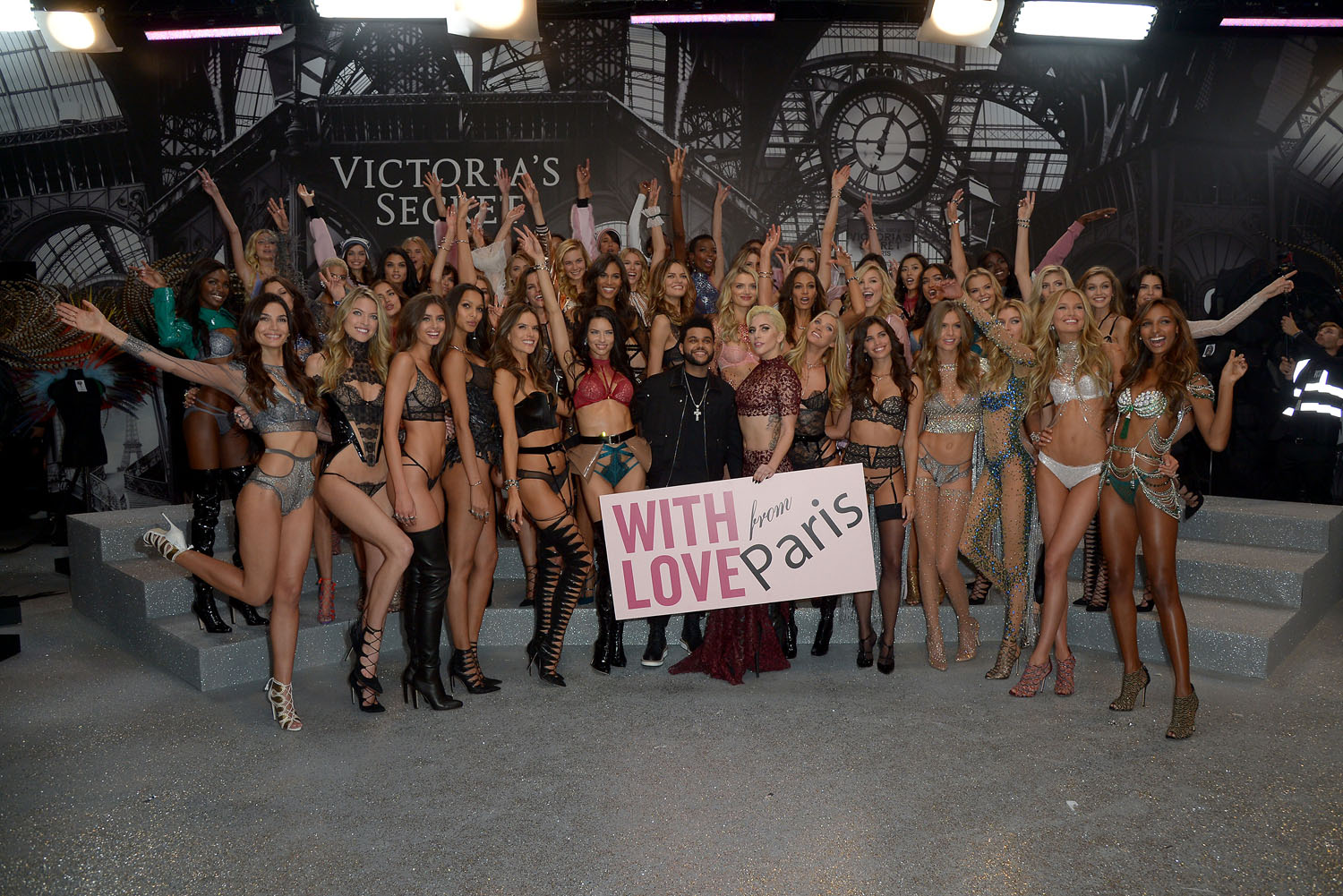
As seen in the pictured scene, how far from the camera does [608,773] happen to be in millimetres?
3654

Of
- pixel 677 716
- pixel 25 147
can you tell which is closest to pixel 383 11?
pixel 25 147

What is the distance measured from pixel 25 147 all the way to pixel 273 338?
5.99m

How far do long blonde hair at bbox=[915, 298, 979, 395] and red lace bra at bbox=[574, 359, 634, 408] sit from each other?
1.50 metres

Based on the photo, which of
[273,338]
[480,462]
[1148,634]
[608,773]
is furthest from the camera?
[1148,634]

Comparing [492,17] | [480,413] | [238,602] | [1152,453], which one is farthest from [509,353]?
[492,17]

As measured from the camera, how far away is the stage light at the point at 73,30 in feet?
23.5

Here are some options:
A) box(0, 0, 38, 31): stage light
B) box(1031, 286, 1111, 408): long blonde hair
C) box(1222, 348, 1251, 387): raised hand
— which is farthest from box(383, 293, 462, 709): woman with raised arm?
box(0, 0, 38, 31): stage light

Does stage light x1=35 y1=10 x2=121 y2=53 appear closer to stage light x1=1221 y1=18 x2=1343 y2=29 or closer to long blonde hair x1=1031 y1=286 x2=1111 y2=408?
long blonde hair x1=1031 y1=286 x2=1111 y2=408

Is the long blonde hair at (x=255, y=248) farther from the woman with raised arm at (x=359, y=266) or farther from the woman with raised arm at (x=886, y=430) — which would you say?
the woman with raised arm at (x=886, y=430)

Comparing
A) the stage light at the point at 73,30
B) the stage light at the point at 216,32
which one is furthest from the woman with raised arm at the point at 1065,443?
the stage light at the point at 73,30

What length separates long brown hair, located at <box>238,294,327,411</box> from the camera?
4035mm

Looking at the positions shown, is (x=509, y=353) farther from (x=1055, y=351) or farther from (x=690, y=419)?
(x=1055, y=351)

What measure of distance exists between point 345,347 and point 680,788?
2373 mm

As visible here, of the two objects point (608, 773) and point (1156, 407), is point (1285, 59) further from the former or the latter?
point (608, 773)
